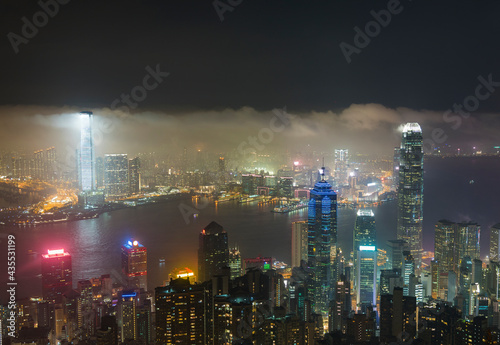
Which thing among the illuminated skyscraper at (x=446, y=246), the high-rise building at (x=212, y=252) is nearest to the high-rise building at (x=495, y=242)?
the illuminated skyscraper at (x=446, y=246)

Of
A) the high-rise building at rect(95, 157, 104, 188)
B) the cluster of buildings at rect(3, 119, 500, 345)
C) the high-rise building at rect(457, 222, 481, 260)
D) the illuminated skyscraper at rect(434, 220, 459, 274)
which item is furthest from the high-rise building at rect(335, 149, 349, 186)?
the high-rise building at rect(95, 157, 104, 188)

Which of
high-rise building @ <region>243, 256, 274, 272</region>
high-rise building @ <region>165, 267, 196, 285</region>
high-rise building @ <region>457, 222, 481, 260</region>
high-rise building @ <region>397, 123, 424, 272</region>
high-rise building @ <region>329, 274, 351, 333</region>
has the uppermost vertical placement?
high-rise building @ <region>397, 123, 424, 272</region>

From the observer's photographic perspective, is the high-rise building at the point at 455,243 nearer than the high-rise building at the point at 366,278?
No

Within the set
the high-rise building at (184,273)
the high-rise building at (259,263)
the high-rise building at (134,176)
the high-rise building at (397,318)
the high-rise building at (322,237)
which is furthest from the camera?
the high-rise building at (134,176)

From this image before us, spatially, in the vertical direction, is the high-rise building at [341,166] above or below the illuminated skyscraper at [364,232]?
above

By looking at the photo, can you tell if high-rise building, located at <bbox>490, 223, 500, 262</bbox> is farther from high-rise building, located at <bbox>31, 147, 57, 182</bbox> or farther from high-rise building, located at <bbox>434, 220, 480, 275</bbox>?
high-rise building, located at <bbox>31, 147, 57, 182</bbox>

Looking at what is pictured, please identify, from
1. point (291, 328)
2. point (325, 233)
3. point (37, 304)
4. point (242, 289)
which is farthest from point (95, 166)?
point (291, 328)

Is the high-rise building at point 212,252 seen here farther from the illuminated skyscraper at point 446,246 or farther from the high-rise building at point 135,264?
the illuminated skyscraper at point 446,246
